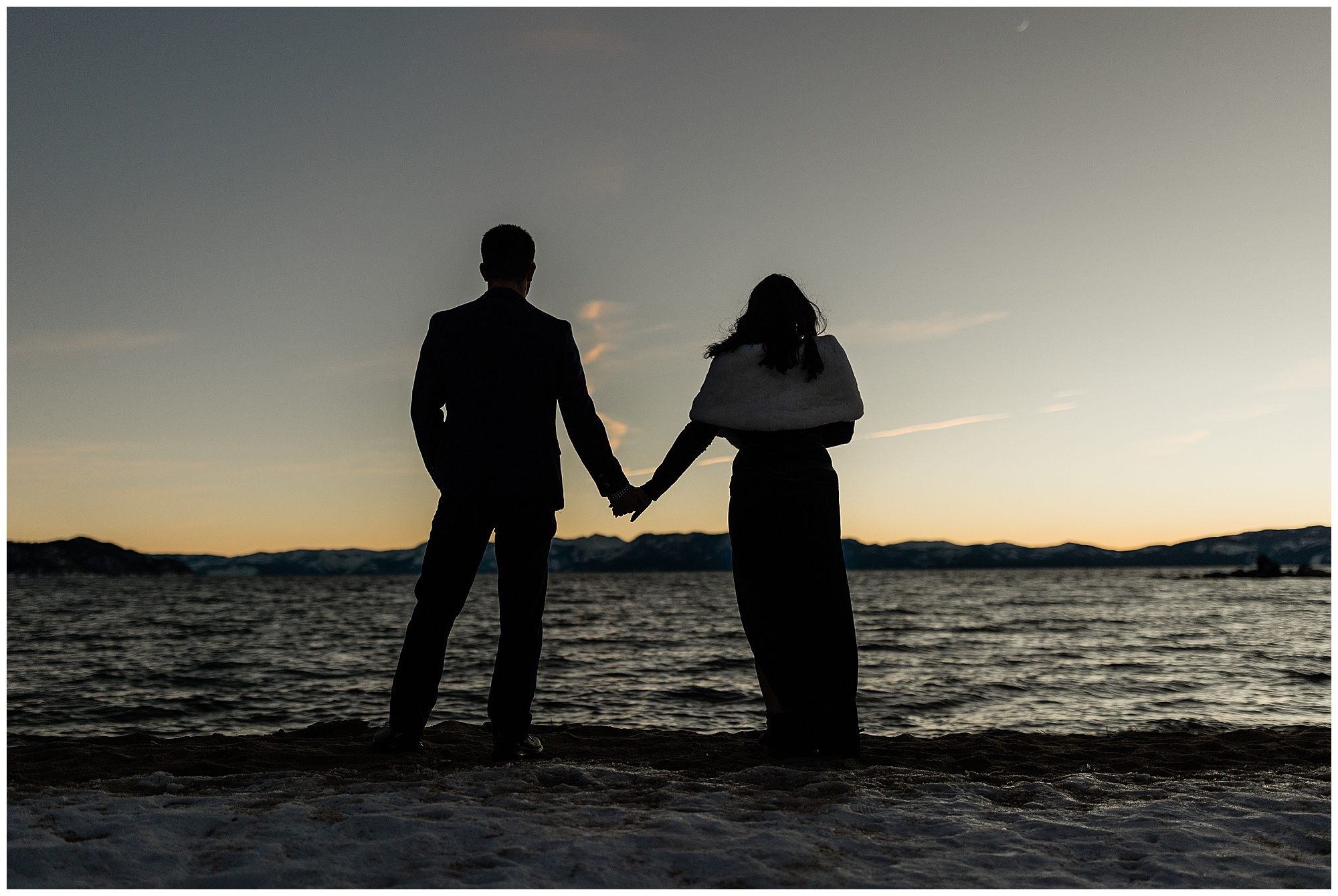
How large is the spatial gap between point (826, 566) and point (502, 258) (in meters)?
2.18

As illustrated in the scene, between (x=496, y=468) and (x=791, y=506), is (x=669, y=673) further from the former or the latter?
(x=496, y=468)

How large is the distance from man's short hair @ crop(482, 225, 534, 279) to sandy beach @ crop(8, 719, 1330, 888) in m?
2.29

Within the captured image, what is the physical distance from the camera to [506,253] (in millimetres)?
4246

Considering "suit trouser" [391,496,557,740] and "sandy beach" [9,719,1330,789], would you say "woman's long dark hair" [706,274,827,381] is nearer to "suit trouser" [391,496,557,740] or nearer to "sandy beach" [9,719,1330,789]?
"suit trouser" [391,496,557,740]

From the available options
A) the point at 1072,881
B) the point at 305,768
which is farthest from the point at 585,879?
the point at 305,768

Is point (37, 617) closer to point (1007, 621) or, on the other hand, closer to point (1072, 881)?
point (1007, 621)

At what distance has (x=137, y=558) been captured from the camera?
521ft

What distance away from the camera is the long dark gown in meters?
4.21

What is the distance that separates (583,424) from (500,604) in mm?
961

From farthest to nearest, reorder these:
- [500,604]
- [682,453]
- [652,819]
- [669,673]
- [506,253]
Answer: [669,673], [682,453], [506,253], [500,604], [652,819]

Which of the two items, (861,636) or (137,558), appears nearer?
(861,636)

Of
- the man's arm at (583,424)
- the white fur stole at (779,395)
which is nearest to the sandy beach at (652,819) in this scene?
the man's arm at (583,424)

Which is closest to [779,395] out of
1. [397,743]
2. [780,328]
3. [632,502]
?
[780,328]

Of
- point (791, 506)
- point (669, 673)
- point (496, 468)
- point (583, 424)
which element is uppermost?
point (583, 424)
